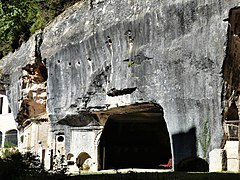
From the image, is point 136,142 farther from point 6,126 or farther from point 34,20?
point 6,126

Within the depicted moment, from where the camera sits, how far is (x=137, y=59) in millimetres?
17344

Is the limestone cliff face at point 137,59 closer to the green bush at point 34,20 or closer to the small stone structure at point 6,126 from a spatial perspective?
the green bush at point 34,20

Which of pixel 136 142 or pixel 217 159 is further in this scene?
pixel 136 142

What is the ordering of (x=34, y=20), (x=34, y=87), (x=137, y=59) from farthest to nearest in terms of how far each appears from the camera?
(x=34, y=20), (x=34, y=87), (x=137, y=59)

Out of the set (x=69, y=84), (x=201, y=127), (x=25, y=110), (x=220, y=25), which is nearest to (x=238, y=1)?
(x=220, y=25)

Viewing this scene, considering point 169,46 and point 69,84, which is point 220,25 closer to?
point 169,46

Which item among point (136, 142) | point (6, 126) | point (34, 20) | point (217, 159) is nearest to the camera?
point (217, 159)

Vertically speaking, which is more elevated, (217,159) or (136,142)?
(136,142)

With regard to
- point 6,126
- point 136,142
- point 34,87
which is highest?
point 34,87

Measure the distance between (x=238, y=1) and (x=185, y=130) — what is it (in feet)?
16.6

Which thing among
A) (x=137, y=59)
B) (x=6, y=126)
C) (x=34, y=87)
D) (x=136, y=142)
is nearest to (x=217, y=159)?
(x=137, y=59)

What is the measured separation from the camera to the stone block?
14.9 metres

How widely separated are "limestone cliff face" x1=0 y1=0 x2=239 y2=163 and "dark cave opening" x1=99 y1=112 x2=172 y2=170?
3.14 meters

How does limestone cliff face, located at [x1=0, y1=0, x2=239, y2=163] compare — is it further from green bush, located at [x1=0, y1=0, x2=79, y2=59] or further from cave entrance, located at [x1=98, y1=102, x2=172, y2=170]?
cave entrance, located at [x1=98, y1=102, x2=172, y2=170]
